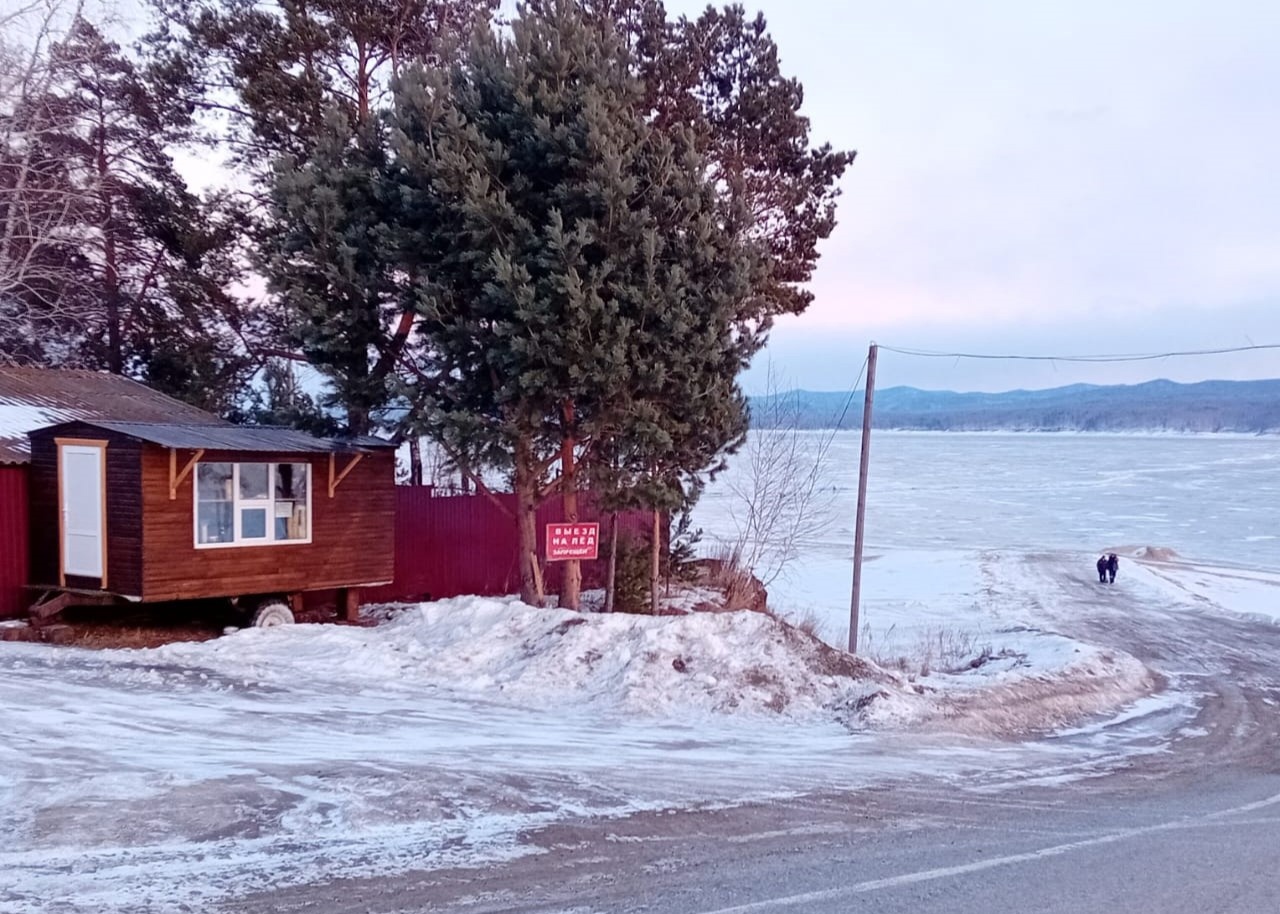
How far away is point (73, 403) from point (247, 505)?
5.43 m

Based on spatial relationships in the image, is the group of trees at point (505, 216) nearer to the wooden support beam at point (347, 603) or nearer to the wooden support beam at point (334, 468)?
the wooden support beam at point (334, 468)

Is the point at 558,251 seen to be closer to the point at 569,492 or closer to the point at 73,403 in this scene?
the point at 569,492

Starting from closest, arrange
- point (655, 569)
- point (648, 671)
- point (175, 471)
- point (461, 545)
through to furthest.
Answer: point (648, 671), point (175, 471), point (655, 569), point (461, 545)

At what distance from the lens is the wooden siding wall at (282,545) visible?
15156 millimetres

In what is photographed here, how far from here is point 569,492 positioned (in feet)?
58.4

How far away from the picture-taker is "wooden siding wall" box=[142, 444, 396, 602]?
15156 millimetres

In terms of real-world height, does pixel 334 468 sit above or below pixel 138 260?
below

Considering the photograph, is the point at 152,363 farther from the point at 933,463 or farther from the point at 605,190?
the point at 933,463

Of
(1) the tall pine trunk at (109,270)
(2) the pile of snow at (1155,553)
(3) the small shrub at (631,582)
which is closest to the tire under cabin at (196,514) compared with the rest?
(3) the small shrub at (631,582)

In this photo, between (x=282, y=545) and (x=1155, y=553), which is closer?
(x=282, y=545)

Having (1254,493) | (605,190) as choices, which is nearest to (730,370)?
(605,190)

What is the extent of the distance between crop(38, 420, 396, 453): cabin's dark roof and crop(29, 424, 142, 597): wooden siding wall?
0.89ft

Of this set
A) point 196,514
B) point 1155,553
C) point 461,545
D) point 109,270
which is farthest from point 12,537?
point 1155,553

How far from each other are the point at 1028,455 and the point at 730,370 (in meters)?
131
